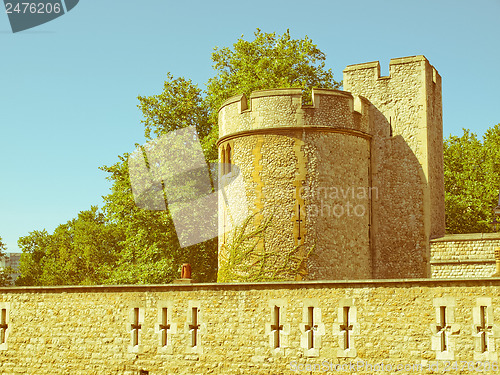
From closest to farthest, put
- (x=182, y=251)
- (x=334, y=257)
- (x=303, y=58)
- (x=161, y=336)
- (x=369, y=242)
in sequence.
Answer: (x=161, y=336)
(x=334, y=257)
(x=369, y=242)
(x=182, y=251)
(x=303, y=58)

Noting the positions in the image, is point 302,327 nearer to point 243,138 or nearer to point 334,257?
point 334,257

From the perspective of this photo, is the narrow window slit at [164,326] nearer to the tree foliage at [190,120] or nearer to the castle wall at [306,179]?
the castle wall at [306,179]

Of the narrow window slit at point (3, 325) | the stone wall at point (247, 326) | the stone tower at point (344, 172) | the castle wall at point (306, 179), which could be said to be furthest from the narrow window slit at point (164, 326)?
the narrow window slit at point (3, 325)

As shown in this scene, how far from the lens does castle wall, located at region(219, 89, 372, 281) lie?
2006 centimetres

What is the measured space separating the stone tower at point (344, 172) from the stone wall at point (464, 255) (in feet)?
1.31

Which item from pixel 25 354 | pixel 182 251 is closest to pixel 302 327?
pixel 25 354

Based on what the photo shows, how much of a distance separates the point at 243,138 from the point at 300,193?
235 cm

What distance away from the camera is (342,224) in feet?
67.2

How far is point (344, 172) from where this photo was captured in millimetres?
20875

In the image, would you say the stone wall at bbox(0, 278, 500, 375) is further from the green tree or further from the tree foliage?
the green tree

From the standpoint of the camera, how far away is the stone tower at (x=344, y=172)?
20.2 metres

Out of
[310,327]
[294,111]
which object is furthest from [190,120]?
[310,327]

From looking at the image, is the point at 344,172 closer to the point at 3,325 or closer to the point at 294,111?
the point at 294,111

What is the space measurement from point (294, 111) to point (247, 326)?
263 inches
